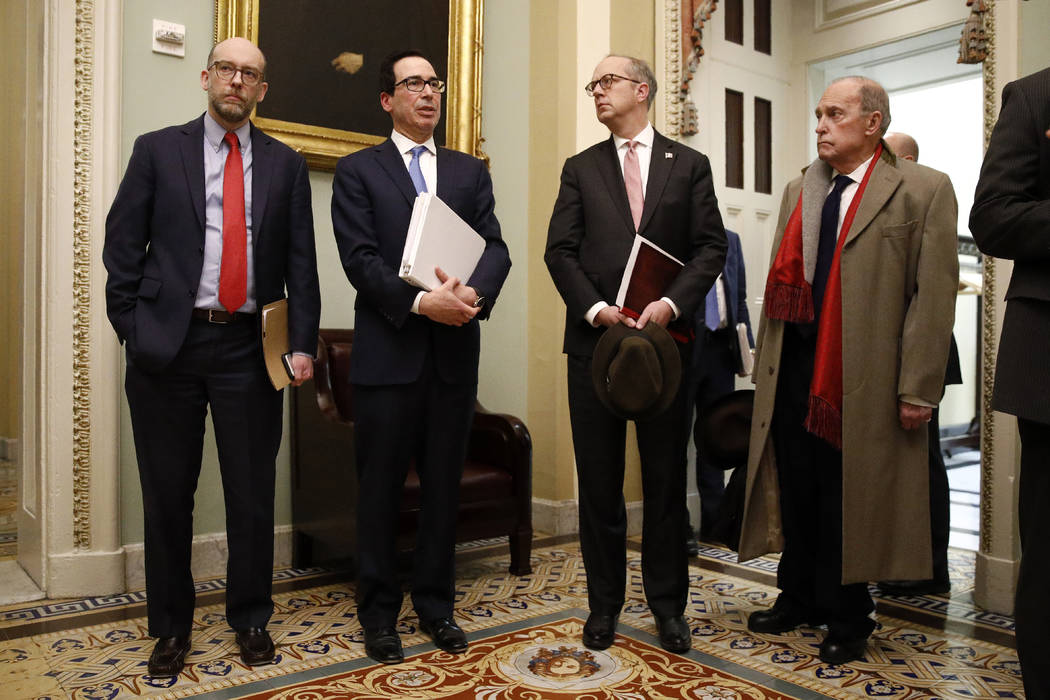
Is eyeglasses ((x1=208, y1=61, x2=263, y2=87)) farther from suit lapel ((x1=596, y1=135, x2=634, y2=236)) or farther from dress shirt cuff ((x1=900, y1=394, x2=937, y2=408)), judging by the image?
dress shirt cuff ((x1=900, y1=394, x2=937, y2=408))

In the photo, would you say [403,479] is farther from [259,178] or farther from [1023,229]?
[1023,229]

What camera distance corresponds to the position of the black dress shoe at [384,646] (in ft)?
8.72

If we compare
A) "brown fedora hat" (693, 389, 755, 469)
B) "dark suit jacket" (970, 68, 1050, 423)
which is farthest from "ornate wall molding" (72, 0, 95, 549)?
"dark suit jacket" (970, 68, 1050, 423)

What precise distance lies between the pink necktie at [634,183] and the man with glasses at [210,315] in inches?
40.1

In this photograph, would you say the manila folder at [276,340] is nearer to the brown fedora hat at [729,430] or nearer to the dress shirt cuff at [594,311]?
the dress shirt cuff at [594,311]

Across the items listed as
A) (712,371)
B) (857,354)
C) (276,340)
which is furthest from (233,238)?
(712,371)

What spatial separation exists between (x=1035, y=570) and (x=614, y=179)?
1634 mm

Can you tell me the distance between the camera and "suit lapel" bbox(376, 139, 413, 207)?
2744 millimetres

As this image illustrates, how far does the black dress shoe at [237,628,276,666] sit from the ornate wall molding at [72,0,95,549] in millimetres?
1038

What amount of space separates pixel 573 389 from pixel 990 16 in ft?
7.39

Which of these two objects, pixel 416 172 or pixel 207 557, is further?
pixel 207 557

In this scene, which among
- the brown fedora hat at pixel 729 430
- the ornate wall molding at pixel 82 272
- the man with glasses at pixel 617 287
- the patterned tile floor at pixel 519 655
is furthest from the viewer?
the ornate wall molding at pixel 82 272

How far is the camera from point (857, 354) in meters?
2.66

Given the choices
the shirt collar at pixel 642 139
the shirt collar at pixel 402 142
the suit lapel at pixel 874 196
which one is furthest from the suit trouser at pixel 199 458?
the suit lapel at pixel 874 196
